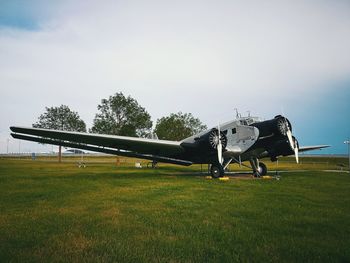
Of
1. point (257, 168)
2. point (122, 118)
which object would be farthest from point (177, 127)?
point (257, 168)

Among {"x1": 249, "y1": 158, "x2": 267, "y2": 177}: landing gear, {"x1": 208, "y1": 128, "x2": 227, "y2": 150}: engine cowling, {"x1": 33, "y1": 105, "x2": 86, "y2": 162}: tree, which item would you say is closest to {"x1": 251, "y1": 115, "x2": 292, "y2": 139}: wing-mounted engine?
{"x1": 208, "y1": 128, "x2": 227, "y2": 150}: engine cowling

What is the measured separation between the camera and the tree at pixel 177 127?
87.8 m

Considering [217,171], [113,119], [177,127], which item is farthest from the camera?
[177,127]

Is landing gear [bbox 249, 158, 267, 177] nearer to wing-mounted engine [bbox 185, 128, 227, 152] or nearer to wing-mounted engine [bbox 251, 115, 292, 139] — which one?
wing-mounted engine [bbox 251, 115, 292, 139]

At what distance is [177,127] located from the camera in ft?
292

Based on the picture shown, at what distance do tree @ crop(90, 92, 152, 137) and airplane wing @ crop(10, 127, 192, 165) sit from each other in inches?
1354

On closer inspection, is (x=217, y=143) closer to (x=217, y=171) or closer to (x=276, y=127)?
(x=217, y=171)

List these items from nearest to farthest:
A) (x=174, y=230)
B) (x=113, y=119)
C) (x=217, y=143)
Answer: (x=174, y=230), (x=217, y=143), (x=113, y=119)

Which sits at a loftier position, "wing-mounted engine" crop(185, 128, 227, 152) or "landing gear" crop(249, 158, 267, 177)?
"wing-mounted engine" crop(185, 128, 227, 152)

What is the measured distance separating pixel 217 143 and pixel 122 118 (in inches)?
1644

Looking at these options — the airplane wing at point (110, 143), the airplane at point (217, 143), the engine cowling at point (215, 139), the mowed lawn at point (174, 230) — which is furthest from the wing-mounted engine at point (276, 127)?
the mowed lawn at point (174, 230)

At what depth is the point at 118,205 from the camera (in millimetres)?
8992

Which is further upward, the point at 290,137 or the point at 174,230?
the point at 290,137

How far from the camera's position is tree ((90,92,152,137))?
5624 cm
